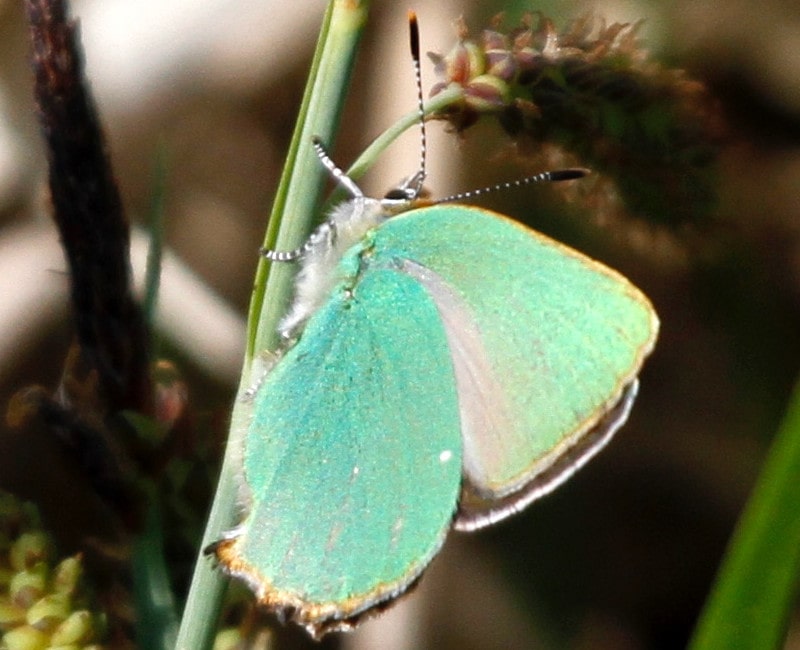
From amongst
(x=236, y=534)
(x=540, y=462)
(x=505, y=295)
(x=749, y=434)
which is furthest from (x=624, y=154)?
(x=749, y=434)

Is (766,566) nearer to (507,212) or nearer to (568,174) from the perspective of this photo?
(568,174)

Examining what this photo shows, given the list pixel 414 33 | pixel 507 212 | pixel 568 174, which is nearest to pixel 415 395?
pixel 568 174

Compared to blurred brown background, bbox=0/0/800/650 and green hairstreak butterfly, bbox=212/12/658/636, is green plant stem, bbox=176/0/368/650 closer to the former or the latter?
green hairstreak butterfly, bbox=212/12/658/636

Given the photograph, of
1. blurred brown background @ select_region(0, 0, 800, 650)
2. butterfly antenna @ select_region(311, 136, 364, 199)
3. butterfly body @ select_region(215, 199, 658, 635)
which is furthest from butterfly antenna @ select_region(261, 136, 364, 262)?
blurred brown background @ select_region(0, 0, 800, 650)

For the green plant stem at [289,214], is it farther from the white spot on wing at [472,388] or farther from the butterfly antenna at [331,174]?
the white spot on wing at [472,388]

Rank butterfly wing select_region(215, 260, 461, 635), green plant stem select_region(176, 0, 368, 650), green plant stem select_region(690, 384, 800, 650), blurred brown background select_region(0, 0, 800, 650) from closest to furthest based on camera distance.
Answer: green plant stem select_region(176, 0, 368, 650) → green plant stem select_region(690, 384, 800, 650) → butterfly wing select_region(215, 260, 461, 635) → blurred brown background select_region(0, 0, 800, 650)
